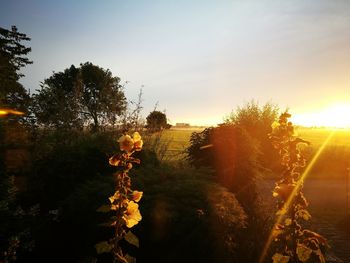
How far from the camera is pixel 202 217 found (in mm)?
5617

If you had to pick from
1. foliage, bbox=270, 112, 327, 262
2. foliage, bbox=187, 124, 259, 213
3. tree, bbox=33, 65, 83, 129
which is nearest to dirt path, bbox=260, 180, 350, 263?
foliage, bbox=187, 124, 259, 213

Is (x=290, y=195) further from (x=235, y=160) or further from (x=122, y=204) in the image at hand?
(x=235, y=160)

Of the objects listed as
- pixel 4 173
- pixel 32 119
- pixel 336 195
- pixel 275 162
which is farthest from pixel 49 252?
pixel 275 162

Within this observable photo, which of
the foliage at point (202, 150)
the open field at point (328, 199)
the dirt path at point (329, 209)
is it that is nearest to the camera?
the dirt path at point (329, 209)

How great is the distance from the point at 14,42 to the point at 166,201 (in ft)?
112

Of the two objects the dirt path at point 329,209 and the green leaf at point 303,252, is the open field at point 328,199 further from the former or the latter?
the green leaf at point 303,252

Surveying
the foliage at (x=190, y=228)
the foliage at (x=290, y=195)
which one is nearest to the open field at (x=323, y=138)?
the foliage at (x=190, y=228)

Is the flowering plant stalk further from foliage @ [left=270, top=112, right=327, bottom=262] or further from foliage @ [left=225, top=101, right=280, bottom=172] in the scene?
foliage @ [left=225, top=101, right=280, bottom=172]

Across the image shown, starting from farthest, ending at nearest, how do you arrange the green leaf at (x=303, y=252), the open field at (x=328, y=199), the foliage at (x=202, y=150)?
the foliage at (x=202, y=150), the open field at (x=328, y=199), the green leaf at (x=303, y=252)

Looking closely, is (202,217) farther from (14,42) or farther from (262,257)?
(14,42)

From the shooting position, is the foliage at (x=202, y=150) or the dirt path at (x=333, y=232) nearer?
the dirt path at (x=333, y=232)

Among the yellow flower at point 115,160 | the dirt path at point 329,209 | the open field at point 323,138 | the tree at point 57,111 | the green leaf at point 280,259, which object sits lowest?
the dirt path at point 329,209

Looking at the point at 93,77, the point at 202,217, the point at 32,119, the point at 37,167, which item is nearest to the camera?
the point at 202,217

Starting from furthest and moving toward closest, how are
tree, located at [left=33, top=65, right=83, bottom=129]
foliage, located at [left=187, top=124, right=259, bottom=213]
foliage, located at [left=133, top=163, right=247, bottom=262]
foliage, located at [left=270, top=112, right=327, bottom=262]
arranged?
tree, located at [left=33, top=65, right=83, bottom=129] → foliage, located at [left=187, top=124, right=259, bottom=213] → foliage, located at [left=133, top=163, right=247, bottom=262] → foliage, located at [left=270, top=112, right=327, bottom=262]
